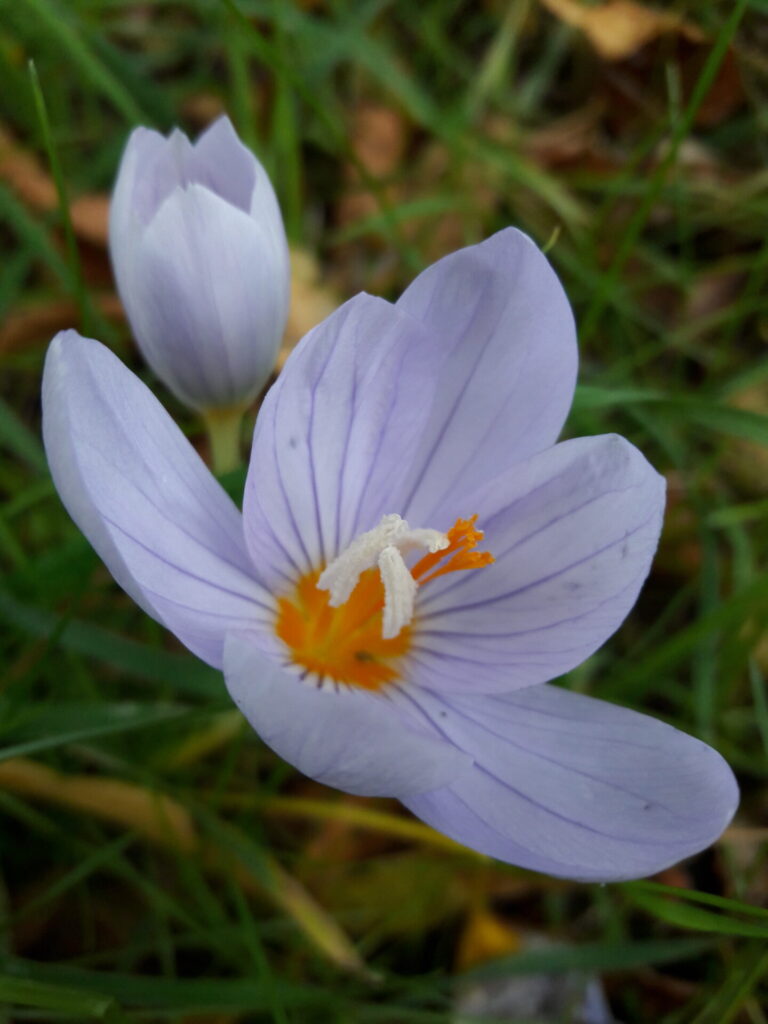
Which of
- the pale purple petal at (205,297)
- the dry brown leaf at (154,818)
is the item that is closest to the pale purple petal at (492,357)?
the pale purple petal at (205,297)

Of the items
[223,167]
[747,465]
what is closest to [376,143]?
[747,465]

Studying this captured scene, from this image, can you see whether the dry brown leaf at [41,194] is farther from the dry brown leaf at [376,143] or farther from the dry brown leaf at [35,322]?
the dry brown leaf at [376,143]

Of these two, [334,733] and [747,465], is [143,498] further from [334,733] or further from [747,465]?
[747,465]

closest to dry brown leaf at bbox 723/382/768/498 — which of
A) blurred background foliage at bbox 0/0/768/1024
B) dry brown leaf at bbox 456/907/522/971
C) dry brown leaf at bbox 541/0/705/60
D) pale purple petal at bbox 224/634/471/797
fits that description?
blurred background foliage at bbox 0/0/768/1024

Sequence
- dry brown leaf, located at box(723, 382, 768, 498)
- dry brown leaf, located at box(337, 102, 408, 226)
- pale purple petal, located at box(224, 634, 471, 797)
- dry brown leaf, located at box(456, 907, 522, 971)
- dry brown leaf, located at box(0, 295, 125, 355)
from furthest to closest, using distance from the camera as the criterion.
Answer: dry brown leaf, located at box(337, 102, 408, 226) → dry brown leaf, located at box(723, 382, 768, 498) → dry brown leaf, located at box(0, 295, 125, 355) → dry brown leaf, located at box(456, 907, 522, 971) → pale purple petal, located at box(224, 634, 471, 797)

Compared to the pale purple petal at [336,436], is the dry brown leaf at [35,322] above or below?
below

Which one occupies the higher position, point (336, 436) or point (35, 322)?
point (336, 436)

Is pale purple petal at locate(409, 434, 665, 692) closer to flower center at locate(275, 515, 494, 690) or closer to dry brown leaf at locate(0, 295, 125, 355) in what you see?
flower center at locate(275, 515, 494, 690)
